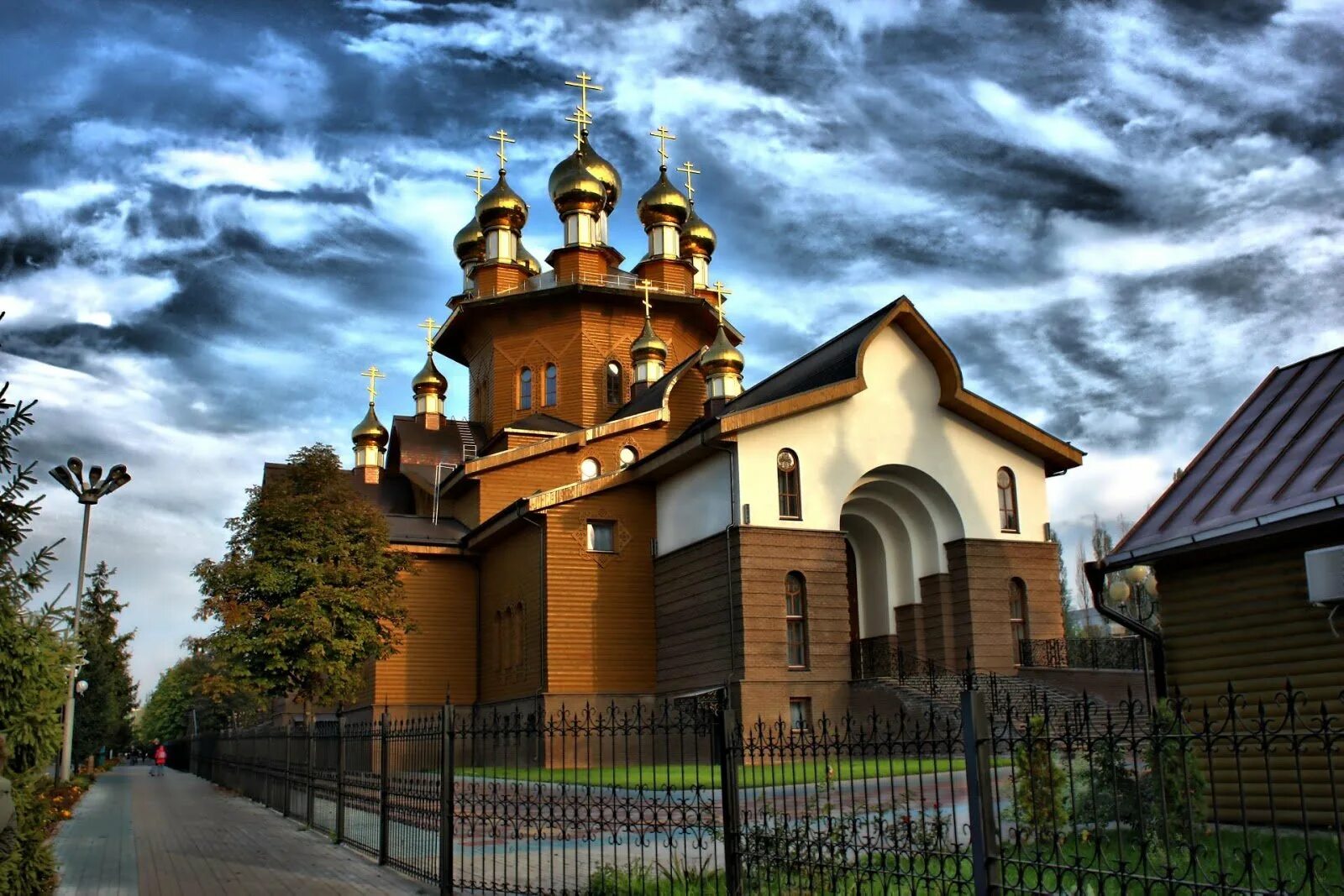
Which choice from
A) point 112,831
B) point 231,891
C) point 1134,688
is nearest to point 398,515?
point 112,831

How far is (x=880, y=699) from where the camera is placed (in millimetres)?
22172

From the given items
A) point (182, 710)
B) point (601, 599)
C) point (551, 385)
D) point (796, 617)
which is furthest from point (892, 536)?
point (182, 710)

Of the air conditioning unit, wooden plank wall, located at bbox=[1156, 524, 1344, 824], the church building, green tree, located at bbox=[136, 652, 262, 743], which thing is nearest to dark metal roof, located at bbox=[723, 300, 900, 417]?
the church building

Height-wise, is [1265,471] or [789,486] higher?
[789,486]

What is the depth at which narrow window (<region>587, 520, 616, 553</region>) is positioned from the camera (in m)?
26.0

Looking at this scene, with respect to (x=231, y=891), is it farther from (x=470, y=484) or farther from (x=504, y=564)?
(x=470, y=484)

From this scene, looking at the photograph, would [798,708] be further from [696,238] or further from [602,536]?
[696,238]

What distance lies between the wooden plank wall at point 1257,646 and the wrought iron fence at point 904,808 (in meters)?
0.07

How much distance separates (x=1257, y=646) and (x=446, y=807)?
7.95 metres

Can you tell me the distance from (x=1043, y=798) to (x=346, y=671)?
59.9 ft

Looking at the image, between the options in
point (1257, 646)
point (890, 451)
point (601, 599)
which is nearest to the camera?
point (1257, 646)

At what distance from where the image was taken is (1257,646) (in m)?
11.9

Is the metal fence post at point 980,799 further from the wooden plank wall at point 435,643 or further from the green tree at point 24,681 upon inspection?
the wooden plank wall at point 435,643

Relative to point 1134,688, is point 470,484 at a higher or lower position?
higher
